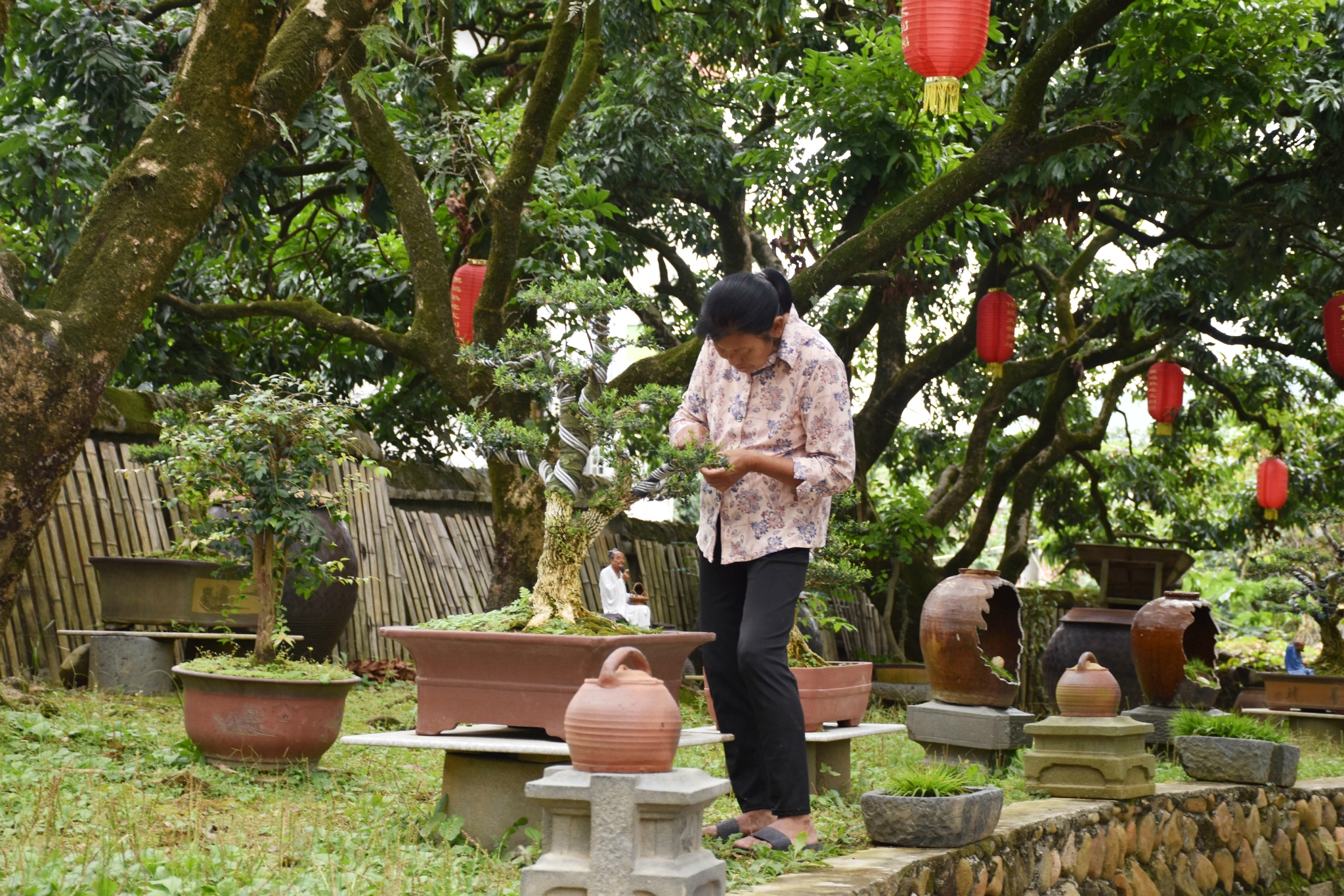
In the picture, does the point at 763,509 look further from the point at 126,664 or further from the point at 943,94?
the point at 126,664

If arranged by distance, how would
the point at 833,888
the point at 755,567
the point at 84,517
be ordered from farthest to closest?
the point at 84,517 → the point at 755,567 → the point at 833,888

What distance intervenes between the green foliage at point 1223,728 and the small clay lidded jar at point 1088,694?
1.07 meters

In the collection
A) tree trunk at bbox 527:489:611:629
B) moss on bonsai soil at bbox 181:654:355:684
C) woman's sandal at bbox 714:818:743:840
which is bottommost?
woman's sandal at bbox 714:818:743:840

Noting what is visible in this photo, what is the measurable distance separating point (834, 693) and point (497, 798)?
1.64m

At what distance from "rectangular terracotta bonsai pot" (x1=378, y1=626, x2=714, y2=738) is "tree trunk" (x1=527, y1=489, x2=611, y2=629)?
0.20m

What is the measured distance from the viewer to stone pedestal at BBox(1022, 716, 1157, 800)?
4.42m

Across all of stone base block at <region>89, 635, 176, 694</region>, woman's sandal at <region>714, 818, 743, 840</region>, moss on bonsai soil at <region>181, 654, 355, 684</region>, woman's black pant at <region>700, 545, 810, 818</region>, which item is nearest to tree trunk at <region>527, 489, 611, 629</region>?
woman's black pant at <region>700, 545, 810, 818</region>

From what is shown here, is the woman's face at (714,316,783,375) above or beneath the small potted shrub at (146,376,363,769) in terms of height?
above

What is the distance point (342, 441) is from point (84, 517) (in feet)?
8.57

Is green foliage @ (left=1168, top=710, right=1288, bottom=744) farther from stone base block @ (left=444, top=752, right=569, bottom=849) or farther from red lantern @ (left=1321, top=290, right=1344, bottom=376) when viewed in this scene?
red lantern @ (left=1321, top=290, right=1344, bottom=376)

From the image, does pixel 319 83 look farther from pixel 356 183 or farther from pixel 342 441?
pixel 356 183

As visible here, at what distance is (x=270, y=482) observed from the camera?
442 cm

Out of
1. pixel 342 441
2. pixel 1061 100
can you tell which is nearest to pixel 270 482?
pixel 342 441

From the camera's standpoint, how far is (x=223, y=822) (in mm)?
3137
